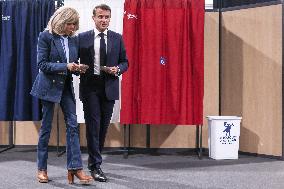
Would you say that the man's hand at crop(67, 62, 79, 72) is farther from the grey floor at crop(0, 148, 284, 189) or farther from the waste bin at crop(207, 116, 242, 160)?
the waste bin at crop(207, 116, 242, 160)

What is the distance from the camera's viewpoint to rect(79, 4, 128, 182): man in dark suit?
3260 mm

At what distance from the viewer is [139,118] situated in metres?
4.43

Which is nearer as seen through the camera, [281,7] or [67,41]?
[67,41]

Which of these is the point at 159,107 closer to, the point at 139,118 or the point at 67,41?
the point at 139,118

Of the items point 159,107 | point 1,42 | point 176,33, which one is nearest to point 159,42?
point 176,33

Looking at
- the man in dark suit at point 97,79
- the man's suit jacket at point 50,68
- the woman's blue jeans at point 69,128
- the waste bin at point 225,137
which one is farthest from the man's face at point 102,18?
the waste bin at point 225,137

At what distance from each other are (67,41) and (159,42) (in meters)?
1.39

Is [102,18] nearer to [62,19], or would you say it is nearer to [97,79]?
[62,19]

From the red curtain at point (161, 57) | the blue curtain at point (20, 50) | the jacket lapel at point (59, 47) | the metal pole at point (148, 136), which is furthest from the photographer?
the metal pole at point (148, 136)

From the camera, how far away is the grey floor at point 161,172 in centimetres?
321

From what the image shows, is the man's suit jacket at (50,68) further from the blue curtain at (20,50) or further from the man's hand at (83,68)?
the blue curtain at (20,50)

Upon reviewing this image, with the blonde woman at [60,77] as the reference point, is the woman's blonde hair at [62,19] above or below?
above

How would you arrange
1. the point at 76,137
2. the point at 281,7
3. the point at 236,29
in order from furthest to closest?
the point at 236,29 → the point at 281,7 → the point at 76,137

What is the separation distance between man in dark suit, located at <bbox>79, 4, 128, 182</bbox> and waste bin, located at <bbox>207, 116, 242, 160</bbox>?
1478 millimetres
